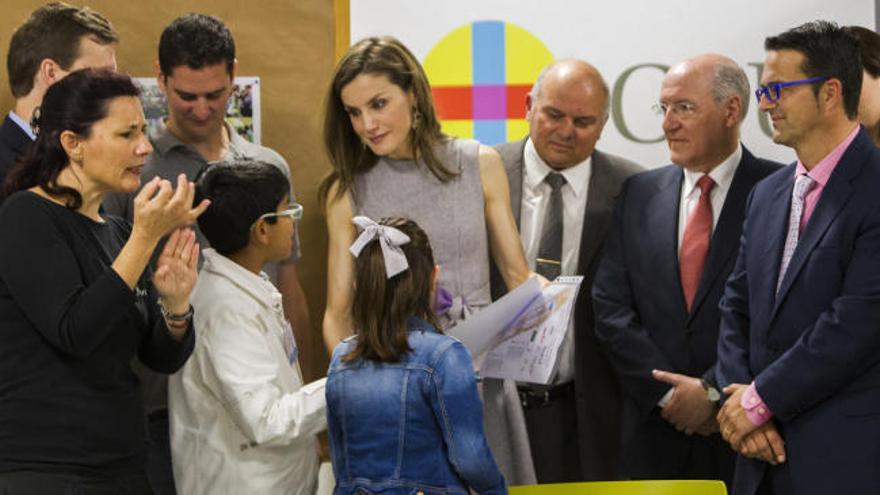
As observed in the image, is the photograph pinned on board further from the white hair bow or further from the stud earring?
the white hair bow

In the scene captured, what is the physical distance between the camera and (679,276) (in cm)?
346

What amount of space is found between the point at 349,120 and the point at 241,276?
2.60 feet

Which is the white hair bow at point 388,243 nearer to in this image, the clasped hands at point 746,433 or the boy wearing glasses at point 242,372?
the boy wearing glasses at point 242,372

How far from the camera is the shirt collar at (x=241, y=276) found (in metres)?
2.64

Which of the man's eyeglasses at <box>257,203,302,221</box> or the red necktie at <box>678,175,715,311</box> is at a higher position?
the man's eyeglasses at <box>257,203,302,221</box>

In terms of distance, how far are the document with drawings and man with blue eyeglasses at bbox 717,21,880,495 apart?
491mm

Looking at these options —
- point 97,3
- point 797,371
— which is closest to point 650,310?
point 797,371

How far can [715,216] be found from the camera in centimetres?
351

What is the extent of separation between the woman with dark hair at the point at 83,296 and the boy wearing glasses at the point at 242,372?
12 cm

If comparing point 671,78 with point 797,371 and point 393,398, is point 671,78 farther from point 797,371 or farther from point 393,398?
point 393,398

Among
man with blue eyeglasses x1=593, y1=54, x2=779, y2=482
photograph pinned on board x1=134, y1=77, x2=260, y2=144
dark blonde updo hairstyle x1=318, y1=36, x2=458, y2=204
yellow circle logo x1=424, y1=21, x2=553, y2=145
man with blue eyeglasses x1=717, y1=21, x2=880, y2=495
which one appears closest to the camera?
man with blue eyeglasses x1=717, y1=21, x2=880, y2=495

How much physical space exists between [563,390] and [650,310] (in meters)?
0.37

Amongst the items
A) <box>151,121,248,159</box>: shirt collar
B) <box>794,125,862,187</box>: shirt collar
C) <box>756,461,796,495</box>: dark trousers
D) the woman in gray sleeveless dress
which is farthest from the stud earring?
<box>756,461,796,495</box>: dark trousers

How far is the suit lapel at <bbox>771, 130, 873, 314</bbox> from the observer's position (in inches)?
114
